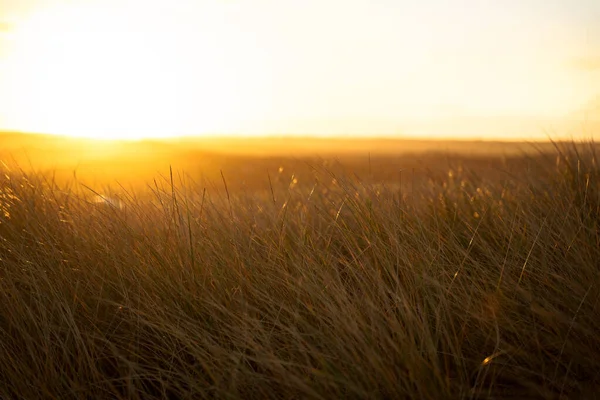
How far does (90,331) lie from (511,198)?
2.27 meters

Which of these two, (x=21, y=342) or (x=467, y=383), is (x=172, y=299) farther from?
(x=467, y=383)

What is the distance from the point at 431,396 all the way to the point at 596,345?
1.95 ft

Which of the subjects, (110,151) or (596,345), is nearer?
(596,345)

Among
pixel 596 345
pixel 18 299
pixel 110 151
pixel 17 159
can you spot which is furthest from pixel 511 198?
pixel 110 151

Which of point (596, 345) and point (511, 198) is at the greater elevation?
point (511, 198)

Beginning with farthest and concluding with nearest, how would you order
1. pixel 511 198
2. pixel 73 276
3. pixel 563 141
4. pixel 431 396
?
pixel 563 141 < pixel 511 198 < pixel 73 276 < pixel 431 396

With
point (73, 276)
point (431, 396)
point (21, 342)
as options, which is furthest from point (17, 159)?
point (431, 396)

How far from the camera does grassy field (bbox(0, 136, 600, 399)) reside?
4.79 ft

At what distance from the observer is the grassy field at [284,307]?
4.79ft

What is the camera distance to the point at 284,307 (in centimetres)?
168

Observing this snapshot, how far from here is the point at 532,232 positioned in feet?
6.94

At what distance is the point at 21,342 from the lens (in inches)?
69.9

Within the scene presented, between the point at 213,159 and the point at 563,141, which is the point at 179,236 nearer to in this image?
the point at 563,141

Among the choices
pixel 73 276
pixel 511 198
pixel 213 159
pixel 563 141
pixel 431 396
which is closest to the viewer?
pixel 431 396
